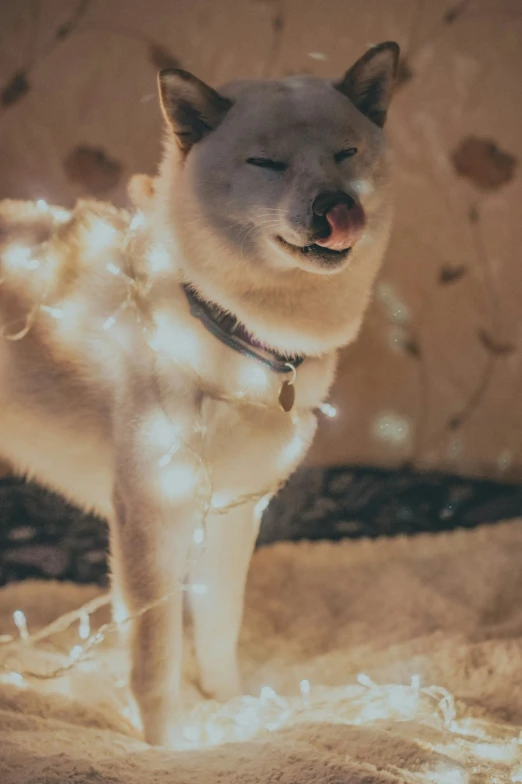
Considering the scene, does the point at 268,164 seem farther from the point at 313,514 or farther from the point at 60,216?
the point at 313,514

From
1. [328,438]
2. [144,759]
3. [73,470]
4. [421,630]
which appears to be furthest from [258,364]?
[328,438]

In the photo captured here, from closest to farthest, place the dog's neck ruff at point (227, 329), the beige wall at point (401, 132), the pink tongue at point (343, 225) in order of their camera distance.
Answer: the pink tongue at point (343, 225) < the dog's neck ruff at point (227, 329) < the beige wall at point (401, 132)

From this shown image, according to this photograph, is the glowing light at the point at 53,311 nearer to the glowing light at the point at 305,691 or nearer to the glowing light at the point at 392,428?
the glowing light at the point at 305,691

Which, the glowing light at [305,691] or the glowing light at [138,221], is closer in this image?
the glowing light at [138,221]

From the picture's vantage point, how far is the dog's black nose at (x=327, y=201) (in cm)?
73

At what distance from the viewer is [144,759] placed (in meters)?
0.77

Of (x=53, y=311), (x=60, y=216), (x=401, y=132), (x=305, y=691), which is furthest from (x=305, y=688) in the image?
(x=401, y=132)

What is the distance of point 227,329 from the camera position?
85 cm

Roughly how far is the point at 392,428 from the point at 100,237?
0.91 meters

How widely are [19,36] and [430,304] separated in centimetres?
99

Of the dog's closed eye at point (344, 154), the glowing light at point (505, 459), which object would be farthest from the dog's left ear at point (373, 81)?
the glowing light at point (505, 459)

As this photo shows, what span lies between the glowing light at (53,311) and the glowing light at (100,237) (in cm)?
9

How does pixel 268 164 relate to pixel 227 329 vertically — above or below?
above

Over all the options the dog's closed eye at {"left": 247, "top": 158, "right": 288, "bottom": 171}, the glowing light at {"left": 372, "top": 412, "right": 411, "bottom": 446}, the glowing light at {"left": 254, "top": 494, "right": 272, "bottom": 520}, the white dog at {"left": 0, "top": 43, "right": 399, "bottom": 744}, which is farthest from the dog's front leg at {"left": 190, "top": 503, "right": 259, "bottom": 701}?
the glowing light at {"left": 372, "top": 412, "right": 411, "bottom": 446}
